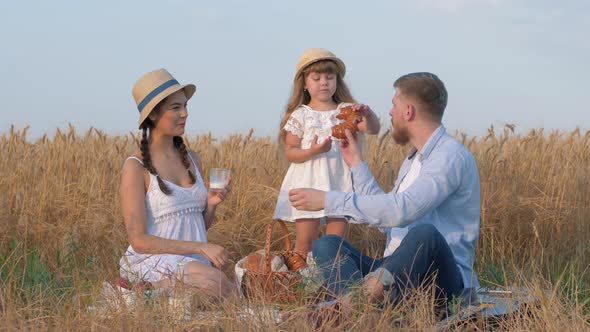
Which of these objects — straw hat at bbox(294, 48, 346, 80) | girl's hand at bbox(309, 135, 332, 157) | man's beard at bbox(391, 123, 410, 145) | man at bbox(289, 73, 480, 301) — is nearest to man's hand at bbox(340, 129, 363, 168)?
man at bbox(289, 73, 480, 301)

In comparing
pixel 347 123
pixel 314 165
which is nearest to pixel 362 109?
pixel 347 123

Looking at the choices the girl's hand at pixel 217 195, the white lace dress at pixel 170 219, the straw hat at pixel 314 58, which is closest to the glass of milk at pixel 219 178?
the girl's hand at pixel 217 195

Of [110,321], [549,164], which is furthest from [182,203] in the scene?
[549,164]

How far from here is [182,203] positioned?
4.29m

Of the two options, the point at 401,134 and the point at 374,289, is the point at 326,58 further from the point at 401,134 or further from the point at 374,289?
the point at 374,289

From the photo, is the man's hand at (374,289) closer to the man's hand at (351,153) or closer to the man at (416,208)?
the man at (416,208)

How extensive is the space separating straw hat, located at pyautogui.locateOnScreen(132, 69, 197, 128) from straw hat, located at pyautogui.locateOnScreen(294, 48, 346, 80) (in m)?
1.24

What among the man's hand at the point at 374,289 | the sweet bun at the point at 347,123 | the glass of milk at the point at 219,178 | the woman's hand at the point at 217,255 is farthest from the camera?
the sweet bun at the point at 347,123

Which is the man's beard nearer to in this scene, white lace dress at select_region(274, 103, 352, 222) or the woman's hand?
the woman's hand

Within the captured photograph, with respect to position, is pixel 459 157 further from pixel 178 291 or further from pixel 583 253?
pixel 583 253

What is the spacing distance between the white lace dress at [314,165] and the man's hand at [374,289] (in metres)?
1.78

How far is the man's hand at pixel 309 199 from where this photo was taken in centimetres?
364

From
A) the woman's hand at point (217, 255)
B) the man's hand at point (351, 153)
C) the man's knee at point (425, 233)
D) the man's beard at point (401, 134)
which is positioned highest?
the man's beard at point (401, 134)

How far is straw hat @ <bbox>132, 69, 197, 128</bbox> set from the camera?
4.29 meters
